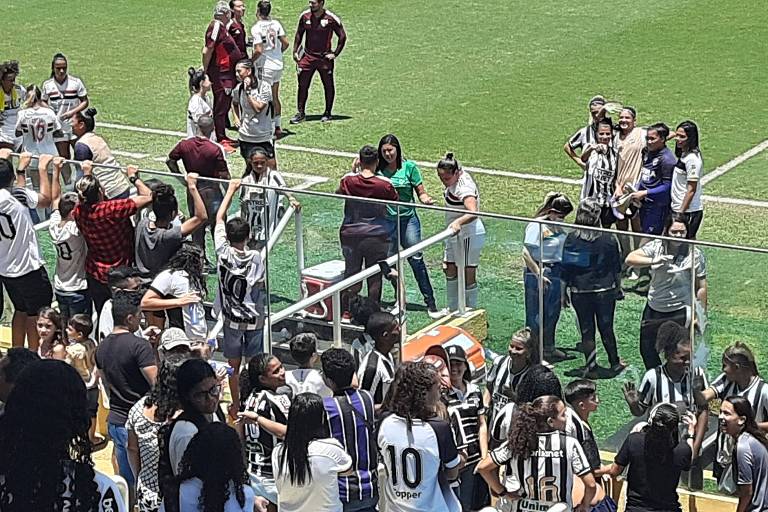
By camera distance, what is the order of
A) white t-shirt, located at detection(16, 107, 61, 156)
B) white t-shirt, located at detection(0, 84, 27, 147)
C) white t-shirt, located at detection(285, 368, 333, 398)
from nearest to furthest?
white t-shirt, located at detection(285, 368, 333, 398) < white t-shirt, located at detection(16, 107, 61, 156) < white t-shirt, located at detection(0, 84, 27, 147)

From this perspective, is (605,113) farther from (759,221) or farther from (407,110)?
(407,110)

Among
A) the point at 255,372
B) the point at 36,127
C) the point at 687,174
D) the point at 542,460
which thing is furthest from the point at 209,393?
the point at 36,127

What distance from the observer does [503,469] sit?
7.94 meters

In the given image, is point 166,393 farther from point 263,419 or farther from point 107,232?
point 107,232

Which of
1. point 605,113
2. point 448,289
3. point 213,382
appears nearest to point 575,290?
point 448,289

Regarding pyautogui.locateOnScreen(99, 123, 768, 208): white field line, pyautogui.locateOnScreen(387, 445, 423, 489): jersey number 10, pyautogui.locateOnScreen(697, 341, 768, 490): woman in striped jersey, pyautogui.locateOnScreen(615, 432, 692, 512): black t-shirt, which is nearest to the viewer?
pyautogui.locateOnScreen(387, 445, 423, 489): jersey number 10

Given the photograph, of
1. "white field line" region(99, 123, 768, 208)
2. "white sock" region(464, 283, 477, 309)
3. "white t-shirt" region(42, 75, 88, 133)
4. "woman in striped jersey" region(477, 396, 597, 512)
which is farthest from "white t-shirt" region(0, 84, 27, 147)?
"woman in striped jersey" region(477, 396, 597, 512)

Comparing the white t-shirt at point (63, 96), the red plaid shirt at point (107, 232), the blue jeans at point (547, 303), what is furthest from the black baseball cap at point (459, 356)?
the white t-shirt at point (63, 96)

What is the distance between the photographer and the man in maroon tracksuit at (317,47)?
1809 centimetres

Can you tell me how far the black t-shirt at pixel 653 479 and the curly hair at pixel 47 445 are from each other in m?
3.32

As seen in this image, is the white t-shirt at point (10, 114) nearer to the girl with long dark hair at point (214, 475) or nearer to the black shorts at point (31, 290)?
the black shorts at point (31, 290)

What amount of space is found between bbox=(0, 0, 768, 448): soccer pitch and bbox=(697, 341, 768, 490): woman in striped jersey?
580 centimetres

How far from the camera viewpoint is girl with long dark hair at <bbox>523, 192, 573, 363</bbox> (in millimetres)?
8695

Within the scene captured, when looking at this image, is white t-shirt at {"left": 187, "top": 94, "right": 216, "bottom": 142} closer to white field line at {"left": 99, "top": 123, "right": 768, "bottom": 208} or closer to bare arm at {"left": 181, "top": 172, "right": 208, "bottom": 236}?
white field line at {"left": 99, "top": 123, "right": 768, "bottom": 208}
